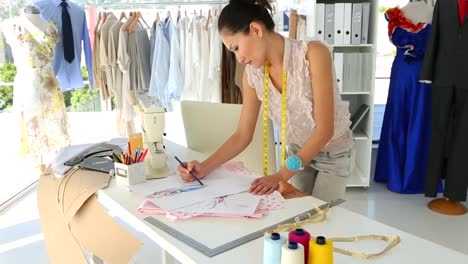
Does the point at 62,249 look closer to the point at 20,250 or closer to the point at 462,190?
the point at 20,250

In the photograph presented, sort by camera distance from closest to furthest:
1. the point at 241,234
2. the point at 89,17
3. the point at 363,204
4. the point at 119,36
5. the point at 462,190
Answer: the point at 241,234 < the point at 462,190 < the point at 363,204 < the point at 119,36 < the point at 89,17

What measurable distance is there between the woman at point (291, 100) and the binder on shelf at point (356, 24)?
198 centimetres

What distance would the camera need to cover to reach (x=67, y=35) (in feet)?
12.1

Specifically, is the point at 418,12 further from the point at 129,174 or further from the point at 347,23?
the point at 129,174

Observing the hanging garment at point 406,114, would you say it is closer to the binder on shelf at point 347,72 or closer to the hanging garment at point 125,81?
the binder on shelf at point 347,72

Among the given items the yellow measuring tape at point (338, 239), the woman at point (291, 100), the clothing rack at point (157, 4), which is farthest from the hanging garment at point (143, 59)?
the yellow measuring tape at point (338, 239)

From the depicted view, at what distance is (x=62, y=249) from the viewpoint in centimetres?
172

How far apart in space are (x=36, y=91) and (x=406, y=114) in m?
2.92

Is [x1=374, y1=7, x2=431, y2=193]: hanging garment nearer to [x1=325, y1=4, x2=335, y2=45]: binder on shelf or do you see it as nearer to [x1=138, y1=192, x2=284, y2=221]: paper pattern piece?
[x1=325, y1=4, x2=335, y2=45]: binder on shelf

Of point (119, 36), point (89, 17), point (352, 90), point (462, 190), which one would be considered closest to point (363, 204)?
point (462, 190)

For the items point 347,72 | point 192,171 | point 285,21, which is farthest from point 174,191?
point 285,21

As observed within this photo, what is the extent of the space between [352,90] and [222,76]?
1.09 metres

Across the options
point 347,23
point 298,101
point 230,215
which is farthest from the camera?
point 347,23

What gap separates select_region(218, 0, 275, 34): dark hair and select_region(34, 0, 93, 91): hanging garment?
266cm
